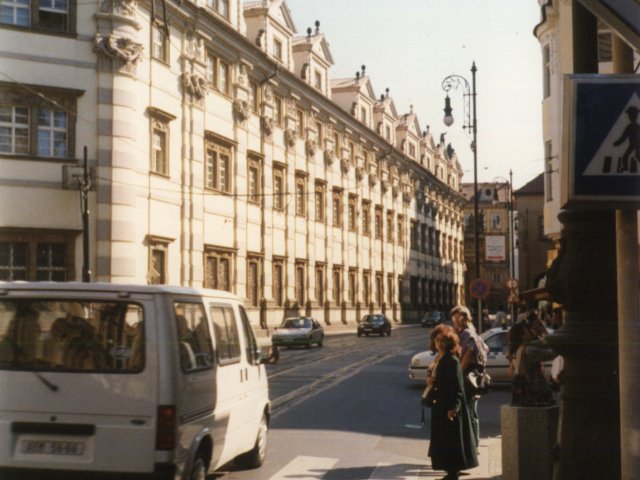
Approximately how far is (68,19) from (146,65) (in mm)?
3412

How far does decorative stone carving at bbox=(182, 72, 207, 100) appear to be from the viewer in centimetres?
3712

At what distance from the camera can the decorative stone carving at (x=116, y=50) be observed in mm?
32281

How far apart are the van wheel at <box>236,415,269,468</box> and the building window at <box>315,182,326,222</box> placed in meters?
44.7

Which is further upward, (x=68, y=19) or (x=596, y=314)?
(x=68, y=19)

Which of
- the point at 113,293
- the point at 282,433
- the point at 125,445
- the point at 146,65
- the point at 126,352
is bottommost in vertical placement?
the point at 282,433

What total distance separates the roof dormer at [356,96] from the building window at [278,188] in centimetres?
1559

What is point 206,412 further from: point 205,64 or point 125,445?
point 205,64

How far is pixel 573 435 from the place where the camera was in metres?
5.02

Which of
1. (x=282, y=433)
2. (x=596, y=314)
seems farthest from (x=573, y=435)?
Answer: (x=282, y=433)

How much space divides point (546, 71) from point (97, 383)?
28.1 m

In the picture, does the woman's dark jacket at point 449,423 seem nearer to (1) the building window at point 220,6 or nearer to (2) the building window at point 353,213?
(1) the building window at point 220,6

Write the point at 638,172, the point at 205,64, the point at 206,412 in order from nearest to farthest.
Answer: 1. the point at 638,172
2. the point at 206,412
3. the point at 205,64

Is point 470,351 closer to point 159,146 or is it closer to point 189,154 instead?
point 159,146

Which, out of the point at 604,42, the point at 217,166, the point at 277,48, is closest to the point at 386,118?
the point at 277,48
